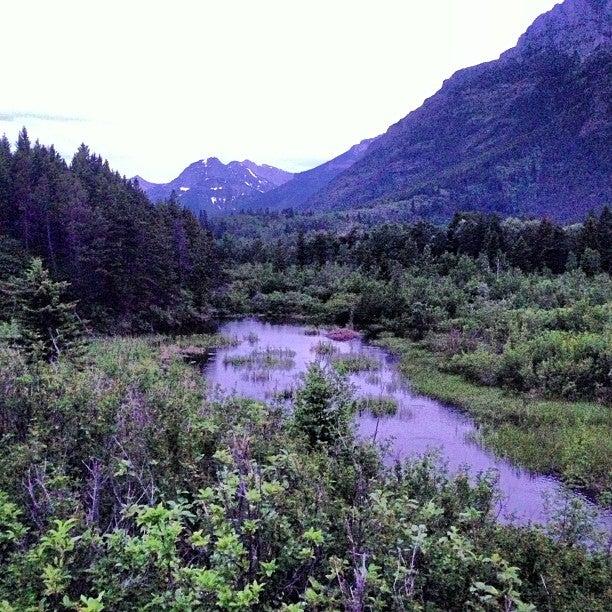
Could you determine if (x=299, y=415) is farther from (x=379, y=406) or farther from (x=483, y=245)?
(x=483, y=245)

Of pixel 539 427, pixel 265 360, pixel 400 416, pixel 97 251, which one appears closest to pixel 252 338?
pixel 265 360

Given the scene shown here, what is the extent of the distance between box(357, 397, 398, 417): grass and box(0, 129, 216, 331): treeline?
1069 inches

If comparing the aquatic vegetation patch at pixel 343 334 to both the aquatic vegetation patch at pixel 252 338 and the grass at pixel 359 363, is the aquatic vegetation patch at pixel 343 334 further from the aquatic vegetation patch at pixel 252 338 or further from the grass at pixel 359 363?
Result: the grass at pixel 359 363

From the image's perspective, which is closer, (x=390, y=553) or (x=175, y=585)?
(x=175, y=585)

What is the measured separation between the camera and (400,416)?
23.5 m

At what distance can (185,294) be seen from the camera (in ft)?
186

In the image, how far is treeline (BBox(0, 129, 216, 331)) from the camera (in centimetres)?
4641

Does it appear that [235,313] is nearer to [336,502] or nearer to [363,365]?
[363,365]

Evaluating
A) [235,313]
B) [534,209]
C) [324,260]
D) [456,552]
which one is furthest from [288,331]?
[534,209]

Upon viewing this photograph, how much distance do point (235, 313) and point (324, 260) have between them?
19.6 meters

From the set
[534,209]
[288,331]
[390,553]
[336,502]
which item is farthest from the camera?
[534,209]

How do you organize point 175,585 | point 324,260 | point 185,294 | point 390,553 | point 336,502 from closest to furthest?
1. point 175,585
2. point 390,553
3. point 336,502
4. point 185,294
5. point 324,260

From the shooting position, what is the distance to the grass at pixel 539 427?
17.2m

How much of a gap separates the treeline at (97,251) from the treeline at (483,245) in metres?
21.3
